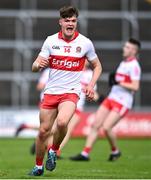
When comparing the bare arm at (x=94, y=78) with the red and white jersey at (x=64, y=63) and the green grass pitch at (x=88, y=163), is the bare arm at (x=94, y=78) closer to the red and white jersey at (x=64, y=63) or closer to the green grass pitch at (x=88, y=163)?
the red and white jersey at (x=64, y=63)

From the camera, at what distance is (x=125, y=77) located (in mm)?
17203

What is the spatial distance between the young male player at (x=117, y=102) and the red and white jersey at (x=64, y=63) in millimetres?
4741

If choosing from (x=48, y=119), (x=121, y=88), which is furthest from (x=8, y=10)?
(x=48, y=119)

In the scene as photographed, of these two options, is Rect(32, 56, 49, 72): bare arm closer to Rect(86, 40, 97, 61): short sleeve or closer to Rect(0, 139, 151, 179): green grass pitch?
Rect(86, 40, 97, 61): short sleeve

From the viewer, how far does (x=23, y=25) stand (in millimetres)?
26469

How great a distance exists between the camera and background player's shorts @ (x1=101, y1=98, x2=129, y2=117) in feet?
56.2

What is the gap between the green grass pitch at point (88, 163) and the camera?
12.6 metres

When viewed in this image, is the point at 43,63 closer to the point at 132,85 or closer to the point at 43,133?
the point at 43,133

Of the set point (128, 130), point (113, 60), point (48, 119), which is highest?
point (48, 119)

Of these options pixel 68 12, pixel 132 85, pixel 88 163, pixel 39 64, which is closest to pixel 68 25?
pixel 68 12

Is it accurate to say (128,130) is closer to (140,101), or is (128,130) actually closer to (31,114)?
(140,101)

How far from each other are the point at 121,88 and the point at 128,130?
8.40 m

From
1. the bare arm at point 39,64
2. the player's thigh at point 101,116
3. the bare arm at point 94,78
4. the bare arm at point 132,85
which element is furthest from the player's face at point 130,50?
the bare arm at point 39,64

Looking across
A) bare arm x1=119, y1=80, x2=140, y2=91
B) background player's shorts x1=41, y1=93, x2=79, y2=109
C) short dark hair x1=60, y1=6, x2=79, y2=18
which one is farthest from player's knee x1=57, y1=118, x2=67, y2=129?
bare arm x1=119, y1=80, x2=140, y2=91
